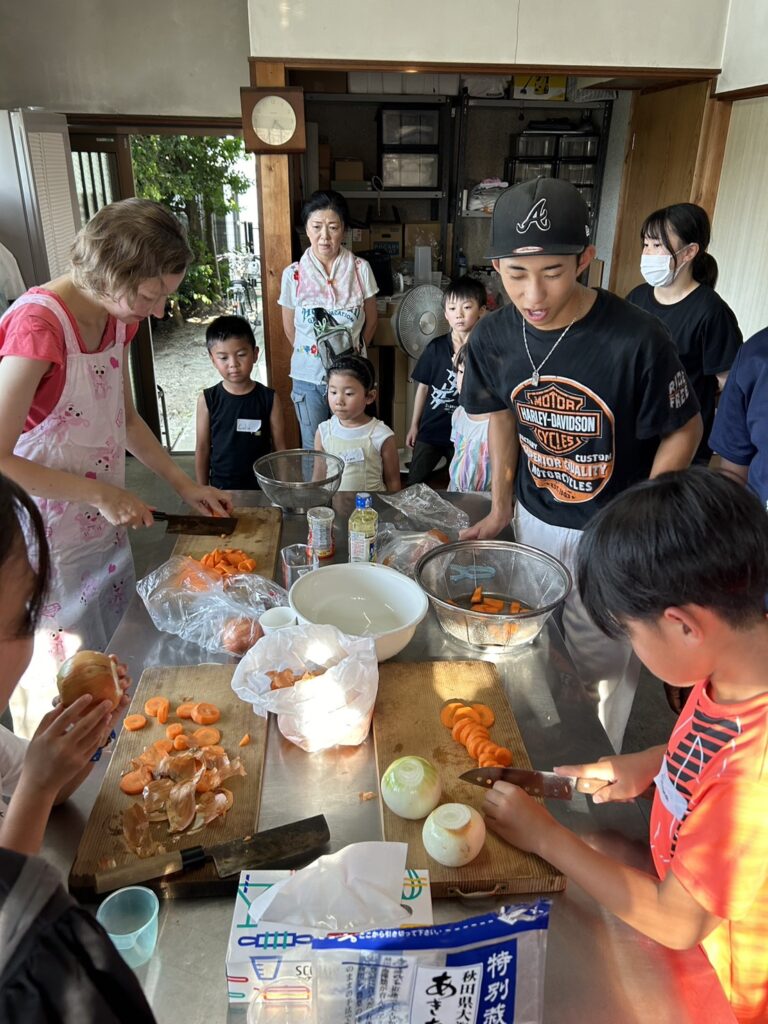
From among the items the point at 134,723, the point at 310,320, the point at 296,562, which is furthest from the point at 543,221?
the point at 310,320

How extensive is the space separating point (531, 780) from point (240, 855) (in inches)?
17.9

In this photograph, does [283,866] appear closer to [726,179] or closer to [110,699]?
[110,699]

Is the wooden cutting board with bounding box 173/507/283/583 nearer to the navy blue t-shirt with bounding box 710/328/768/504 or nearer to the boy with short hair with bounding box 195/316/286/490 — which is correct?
the boy with short hair with bounding box 195/316/286/490

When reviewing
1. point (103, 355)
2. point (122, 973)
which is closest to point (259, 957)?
point (122, 973)

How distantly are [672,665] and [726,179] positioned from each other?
3.80m

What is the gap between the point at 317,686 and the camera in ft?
4.19

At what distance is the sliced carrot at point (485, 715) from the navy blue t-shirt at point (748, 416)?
914 mm

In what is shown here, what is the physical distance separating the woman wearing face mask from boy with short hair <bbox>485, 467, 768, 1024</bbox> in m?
1.99

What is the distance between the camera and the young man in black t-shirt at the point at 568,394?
1.66 meters

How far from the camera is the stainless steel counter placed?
892 mm

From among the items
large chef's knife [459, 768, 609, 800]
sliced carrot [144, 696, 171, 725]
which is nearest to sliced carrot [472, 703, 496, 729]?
large chef's knife [459, 768, 609, 800]

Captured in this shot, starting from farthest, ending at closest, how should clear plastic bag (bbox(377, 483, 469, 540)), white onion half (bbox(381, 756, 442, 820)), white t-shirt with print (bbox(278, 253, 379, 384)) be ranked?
1. white t-shirt with print (bbox(278, 253, 379, 384))
2. clear plastic bag (bbox(377, 483, 469, 540))
3. white onion half (bbox(381, 756, 442, 820))

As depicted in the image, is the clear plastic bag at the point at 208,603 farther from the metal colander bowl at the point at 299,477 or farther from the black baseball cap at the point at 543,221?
the black baseball cap at the point at 543,221

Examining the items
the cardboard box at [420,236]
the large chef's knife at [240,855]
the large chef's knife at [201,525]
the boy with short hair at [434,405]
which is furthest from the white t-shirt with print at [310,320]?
the large chef's knife at [240,855]
